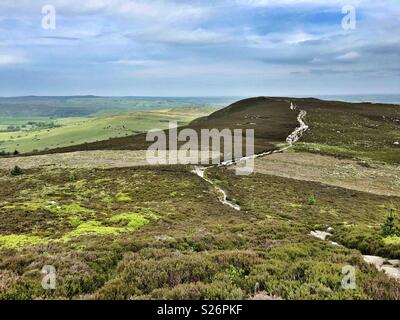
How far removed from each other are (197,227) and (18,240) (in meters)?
11.6

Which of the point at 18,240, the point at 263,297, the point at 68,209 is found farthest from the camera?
the point at 68,209

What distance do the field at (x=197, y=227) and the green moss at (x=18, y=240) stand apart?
Result: 11 cm

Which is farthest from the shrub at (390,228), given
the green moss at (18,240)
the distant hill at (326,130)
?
the distant hill at (326,130)

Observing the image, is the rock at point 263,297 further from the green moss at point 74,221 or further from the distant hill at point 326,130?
the distant hill at point 326,130

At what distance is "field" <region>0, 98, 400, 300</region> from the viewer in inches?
514

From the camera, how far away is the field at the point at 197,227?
13062 mm

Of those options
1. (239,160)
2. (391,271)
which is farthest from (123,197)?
(239,160)

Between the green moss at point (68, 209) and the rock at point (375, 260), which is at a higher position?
the rock at point (375, 260)

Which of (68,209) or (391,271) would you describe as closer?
(391,271)

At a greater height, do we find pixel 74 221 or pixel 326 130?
pixel 326 130

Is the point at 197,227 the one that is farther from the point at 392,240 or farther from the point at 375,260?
the point at 375,260

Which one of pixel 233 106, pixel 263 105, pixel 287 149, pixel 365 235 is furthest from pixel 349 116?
pixel 365 235

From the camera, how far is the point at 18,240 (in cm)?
2320

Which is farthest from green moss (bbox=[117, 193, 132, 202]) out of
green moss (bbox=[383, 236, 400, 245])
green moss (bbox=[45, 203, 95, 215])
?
green moss (bbox=[383, 236, 400, 245])
